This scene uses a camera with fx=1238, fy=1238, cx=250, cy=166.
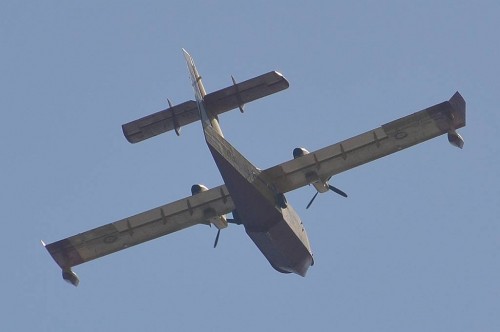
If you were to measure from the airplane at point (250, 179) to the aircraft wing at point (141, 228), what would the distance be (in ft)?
0.16

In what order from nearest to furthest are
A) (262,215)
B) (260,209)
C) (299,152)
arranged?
(260,209)
(262,215)
(299,152)

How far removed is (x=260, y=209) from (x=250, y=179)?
5.23 ft

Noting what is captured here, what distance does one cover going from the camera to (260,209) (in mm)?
56000

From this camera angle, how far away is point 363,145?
57.8m

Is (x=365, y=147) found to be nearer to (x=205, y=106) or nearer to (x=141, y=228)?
(x=205, y=106)

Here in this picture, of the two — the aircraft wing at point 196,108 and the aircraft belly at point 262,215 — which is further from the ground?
the aircraft wing at point 196,108

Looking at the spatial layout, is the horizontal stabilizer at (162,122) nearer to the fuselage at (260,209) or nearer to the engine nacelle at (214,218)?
the fuselage at (260,209)

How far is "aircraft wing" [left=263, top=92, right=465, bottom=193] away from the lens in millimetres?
57250

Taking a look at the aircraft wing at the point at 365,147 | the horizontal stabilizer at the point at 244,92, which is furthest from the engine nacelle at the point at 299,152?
the horizontal stabilizer at the point at 244,92

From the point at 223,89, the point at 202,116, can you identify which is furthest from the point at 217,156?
the point at 223,89

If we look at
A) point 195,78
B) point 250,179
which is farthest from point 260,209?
point 195,78

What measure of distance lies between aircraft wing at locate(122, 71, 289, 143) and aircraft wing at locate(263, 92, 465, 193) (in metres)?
4.21

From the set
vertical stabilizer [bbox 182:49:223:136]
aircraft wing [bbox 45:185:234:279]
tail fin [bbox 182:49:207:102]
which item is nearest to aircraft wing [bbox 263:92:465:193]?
aircraft wing [bbox 45:185:234:279]

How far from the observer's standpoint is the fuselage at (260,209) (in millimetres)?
54500
